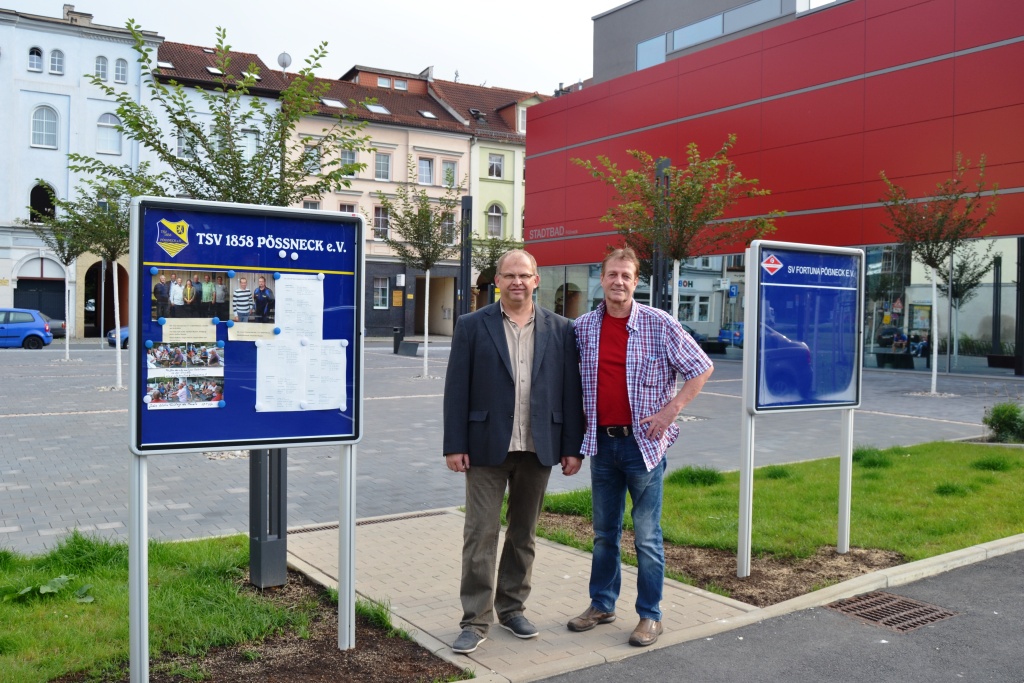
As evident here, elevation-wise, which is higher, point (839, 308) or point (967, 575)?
point (839, 308)

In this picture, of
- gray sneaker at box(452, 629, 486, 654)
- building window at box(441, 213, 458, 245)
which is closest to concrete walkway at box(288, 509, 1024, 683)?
gray sneaker at box(452, 629, 486, 654)

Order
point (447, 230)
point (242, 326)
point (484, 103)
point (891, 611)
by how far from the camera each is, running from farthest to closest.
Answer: point (484, 103) < point (447, 230) < point (891, 611) < point (242, 326)

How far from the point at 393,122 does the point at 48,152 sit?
57.0 ft

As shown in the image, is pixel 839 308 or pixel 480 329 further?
pixel 839 308

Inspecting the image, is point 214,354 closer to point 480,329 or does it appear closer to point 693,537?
point 480,329

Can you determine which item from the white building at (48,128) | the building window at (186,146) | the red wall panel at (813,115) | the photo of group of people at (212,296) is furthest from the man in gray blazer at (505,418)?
the white building at (48,128)

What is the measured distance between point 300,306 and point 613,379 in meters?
1.58

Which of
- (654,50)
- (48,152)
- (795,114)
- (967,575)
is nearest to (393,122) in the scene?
(48,152)

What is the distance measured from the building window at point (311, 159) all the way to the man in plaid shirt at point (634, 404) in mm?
2537

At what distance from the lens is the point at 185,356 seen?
4.02m

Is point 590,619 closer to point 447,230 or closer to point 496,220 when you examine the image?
point 447,230

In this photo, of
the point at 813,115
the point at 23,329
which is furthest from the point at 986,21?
the point at 23,329

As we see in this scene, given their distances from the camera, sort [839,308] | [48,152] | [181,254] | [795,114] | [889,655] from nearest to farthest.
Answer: [181,254] → [889,655] → [839,308] → [795,114] → [48,152]

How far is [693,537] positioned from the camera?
656 cm
